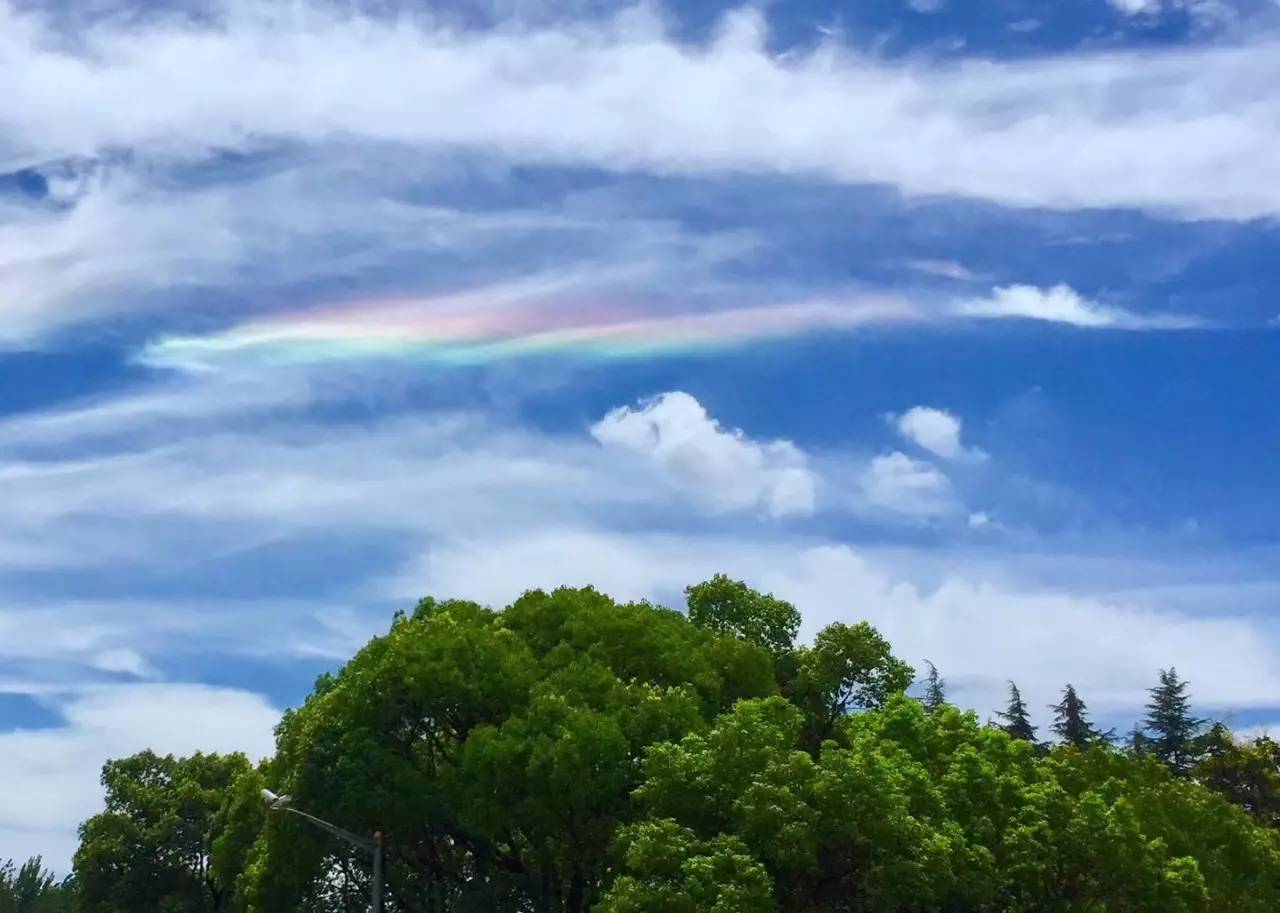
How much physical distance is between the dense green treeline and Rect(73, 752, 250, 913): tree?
25.6 metres

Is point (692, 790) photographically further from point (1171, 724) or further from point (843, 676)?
point (1171, 724)

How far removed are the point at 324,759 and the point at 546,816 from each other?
282 inches

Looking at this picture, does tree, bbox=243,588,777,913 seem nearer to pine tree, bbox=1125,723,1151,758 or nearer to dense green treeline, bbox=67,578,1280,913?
dense green treeline, bbox=67,578,1280,913

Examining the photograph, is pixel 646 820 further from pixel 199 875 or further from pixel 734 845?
pixel 199 875

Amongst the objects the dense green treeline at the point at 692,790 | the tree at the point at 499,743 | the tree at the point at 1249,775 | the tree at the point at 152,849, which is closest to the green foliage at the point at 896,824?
the dense green treeline at the point at 692,790

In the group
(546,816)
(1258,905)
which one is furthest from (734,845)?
(1258,905)

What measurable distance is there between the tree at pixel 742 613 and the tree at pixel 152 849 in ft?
100

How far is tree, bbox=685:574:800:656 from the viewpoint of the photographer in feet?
156

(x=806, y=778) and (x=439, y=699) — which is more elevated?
(x=439, y=699)

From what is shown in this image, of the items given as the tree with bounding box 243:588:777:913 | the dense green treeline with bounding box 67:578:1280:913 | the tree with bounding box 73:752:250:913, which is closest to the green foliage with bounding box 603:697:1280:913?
the dense green treeline with bounding box 67:578:1280:913

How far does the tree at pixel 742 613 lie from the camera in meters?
47.5

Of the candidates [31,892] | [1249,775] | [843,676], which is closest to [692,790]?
[843,676]

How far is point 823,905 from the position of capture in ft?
105

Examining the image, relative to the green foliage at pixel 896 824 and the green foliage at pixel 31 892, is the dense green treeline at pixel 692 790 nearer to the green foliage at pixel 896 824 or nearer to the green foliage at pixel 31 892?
the green foliage at pixel 896 824
